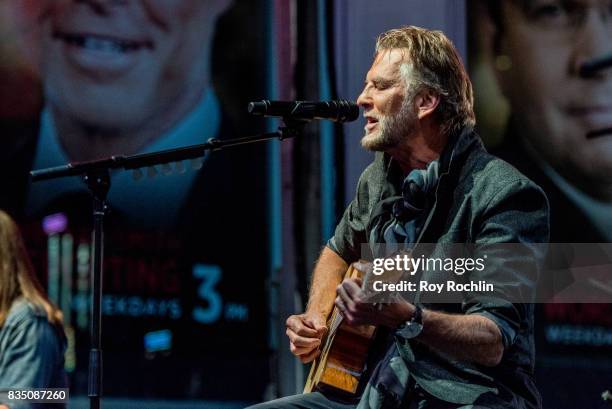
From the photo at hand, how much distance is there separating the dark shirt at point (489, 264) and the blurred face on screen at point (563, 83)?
265cm

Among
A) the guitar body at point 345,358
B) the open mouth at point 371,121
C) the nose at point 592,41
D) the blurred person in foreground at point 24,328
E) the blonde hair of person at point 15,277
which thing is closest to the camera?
the guitar body at point 345,358

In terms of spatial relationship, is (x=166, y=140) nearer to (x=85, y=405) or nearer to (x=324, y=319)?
(x=85, y=405)

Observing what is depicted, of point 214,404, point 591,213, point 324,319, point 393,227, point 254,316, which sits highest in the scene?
point 393,227

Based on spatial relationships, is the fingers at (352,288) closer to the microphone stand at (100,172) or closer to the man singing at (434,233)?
the man singing at (434,233)

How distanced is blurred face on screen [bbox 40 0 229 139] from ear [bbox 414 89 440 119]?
277 centimetres

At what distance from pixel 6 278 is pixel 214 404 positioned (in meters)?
1.42

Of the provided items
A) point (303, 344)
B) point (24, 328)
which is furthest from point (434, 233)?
point (24, 328)

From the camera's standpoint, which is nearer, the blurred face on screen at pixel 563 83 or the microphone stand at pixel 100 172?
the microphone stand at pixel 100 172

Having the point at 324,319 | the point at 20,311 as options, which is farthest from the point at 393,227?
the point at 20,311

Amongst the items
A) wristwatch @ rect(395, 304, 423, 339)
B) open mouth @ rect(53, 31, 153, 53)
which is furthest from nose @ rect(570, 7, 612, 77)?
wristwatch @ rect(395, 304, 423, 339)

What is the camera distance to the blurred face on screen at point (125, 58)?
4977 mm

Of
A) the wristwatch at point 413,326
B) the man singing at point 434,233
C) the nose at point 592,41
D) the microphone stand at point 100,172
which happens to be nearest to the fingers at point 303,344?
the man singing at point 434,233

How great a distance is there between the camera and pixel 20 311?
3.85 m

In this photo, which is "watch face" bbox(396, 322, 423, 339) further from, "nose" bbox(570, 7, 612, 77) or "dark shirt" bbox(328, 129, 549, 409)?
"nose" bbox(570, 7, 612, 77)
